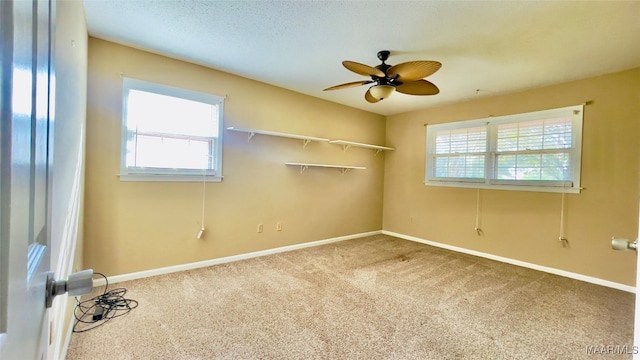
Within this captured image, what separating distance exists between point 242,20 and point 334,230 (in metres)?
3.42

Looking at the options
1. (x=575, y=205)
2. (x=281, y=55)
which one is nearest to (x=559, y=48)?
(x=575, y=205)

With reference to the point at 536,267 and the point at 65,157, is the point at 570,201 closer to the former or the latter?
the point at 536,267

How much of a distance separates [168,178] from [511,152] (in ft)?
14.7

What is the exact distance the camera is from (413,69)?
91.5 inches

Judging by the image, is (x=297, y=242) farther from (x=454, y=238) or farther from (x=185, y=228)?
(x=454, y=238)

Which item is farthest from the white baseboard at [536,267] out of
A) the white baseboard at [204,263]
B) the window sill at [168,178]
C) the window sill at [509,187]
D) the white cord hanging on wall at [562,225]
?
the window sill at [168,178]

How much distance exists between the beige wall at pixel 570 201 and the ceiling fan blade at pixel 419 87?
6.61ft

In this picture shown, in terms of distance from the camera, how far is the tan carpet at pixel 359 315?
190 cm

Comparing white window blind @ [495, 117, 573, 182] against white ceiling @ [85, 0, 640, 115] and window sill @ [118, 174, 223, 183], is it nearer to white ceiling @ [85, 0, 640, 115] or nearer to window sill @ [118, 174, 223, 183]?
white ceiling @ [85, 0, 640, 115]

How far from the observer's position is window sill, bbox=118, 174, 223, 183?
115 inches

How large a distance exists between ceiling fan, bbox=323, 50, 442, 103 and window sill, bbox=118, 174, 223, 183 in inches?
82.9

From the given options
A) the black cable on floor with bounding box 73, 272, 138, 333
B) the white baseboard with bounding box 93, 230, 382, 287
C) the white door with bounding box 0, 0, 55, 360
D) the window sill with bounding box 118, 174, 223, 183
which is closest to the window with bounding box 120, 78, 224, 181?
the window sill with bounding box 118, 174, 223, 183

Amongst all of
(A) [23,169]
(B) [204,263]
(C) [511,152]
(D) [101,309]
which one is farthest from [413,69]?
(D) [101,309]

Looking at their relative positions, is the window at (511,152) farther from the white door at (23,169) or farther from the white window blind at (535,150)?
the white door at (23,169)
